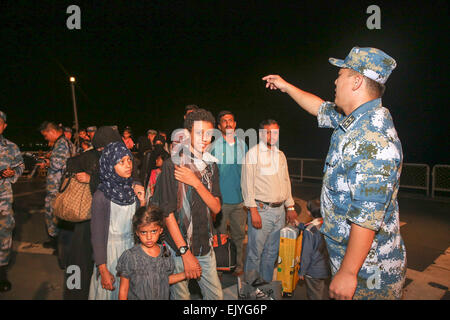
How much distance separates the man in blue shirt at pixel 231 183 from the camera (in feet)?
13.8

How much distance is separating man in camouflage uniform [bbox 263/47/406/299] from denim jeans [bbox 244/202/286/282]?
172 cm

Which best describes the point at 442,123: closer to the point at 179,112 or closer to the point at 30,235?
the point at 179,112

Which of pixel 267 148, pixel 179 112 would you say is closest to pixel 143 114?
pixel 179 112

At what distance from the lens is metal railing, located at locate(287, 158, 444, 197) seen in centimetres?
1012

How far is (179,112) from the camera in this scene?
31.5 meters

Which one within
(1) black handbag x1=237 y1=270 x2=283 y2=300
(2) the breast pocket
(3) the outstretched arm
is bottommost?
(1) black handbag x1=237 y1=270 x2=283 y2=300

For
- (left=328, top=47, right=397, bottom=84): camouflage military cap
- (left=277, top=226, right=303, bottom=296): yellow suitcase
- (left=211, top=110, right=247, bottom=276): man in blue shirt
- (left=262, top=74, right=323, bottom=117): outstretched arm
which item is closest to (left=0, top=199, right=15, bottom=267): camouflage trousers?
(left=211, top=110, right=247, bottom=276): man in blue shirt

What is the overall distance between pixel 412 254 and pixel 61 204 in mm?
5689

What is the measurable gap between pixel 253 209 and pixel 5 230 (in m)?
3.40

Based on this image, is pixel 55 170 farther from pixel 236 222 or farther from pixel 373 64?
pixel 373 64

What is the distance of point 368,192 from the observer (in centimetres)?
147

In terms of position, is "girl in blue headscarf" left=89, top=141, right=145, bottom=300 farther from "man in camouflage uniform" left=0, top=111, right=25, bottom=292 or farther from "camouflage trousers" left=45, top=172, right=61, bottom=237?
"camouflage trousers" left=45, top=172, right=61, bottom=237

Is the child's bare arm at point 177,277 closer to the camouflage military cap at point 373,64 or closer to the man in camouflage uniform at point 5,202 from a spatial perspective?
the camouflage military cap at point 373,64

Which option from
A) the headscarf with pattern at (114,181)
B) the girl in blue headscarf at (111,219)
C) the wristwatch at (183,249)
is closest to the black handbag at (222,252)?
the wristwatch at (183,249)
